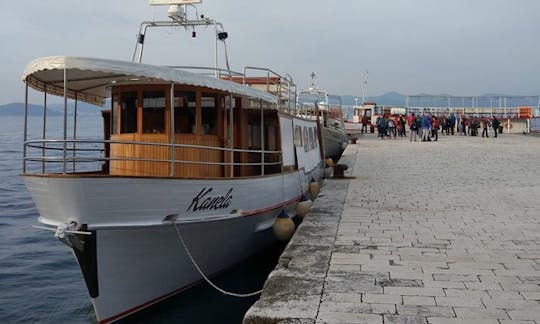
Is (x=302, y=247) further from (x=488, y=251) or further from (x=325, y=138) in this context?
(x=325, y=138)

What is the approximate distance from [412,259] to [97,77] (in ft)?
16.7

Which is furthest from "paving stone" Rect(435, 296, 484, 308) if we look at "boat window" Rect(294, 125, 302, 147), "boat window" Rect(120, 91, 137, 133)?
"boat window" Rect(294, 125, 302, 147)

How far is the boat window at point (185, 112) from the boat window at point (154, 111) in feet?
0.81

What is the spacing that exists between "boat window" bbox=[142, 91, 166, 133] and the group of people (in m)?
27.0

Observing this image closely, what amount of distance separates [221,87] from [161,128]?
113cm

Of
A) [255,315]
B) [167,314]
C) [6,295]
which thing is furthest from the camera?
[6,295]

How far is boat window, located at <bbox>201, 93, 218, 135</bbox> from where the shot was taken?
28.1 feet

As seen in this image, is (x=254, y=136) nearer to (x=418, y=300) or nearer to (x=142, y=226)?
(x=142, y=226)

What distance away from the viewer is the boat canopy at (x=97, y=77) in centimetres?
631

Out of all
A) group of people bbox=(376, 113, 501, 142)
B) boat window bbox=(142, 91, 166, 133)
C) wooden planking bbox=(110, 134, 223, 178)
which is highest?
group of people bbox=(376, 113, 501, 142)

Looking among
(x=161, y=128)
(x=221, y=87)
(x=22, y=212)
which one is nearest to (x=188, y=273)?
(x=161, y=128)

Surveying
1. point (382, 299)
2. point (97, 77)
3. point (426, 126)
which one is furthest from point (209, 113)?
point (426, 126)

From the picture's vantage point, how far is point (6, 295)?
31.1 ft

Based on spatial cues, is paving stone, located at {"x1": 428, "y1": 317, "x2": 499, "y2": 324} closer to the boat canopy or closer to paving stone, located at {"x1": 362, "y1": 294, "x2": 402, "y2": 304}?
paving stone, located at {"x1": 362, "y1": 294, "x2": 402, "y2": 304}
